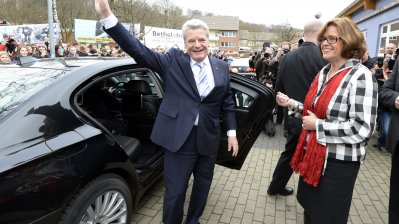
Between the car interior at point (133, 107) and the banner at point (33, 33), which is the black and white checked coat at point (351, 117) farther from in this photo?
the banner at point (33, 33)

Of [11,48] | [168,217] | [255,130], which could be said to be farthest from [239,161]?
[11,48]

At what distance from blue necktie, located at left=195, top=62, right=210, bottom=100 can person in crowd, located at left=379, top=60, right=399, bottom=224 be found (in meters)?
1.35

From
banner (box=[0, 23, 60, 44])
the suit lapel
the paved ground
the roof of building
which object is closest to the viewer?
the suit lapel

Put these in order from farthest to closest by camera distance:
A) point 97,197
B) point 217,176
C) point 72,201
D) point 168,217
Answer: point 217,176, point 168,217, point 97,197, point 72,201

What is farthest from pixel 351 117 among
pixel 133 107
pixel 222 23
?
pixel 222 23

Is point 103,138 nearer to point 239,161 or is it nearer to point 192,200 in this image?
point 192,200

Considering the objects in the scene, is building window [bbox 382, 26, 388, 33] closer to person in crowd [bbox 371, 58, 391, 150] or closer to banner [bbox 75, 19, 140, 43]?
person in crowd [bbox 371, 58, 391, 150]

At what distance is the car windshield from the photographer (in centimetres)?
212

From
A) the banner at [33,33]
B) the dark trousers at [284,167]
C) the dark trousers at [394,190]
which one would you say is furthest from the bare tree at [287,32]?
the dark trousers at [394,190]

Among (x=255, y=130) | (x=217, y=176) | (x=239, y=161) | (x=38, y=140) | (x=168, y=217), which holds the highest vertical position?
(x=38, y=140)

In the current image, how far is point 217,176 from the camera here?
4.18 metres

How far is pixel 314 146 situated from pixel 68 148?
1.62 meters

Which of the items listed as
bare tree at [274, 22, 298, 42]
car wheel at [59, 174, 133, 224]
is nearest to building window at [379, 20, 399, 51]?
car wheel at [59, 174, 133, 224]

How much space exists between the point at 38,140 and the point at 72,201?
1.49ft
